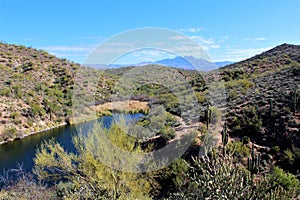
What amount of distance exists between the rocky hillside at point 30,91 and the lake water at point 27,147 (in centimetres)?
139

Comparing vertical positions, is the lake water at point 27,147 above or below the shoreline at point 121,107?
below

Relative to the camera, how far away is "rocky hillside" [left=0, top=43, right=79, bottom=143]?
25953 mm

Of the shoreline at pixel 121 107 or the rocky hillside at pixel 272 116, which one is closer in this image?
the rocky hillside at pixel 272 116

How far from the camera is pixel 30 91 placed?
31.3 metres

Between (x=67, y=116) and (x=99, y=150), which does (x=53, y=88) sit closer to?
(x=67, y=116)

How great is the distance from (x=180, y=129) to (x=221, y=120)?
110 inches

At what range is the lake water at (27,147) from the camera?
17541 mm

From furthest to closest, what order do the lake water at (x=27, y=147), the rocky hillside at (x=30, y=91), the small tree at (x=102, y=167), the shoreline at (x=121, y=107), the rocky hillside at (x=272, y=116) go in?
the shoreline at (x=121, y=107), the rocky hillside at (x=30, y=91), the lake water at (x=27, y=147), the rocky hillside at (x=272, y=116), the small tree at (x=102, y=167)

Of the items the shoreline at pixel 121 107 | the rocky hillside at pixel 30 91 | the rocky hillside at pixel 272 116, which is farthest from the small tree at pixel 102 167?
the shoreline at pixel 121 107

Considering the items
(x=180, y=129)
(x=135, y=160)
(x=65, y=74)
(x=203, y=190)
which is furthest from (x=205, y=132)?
(x=65, y=74)

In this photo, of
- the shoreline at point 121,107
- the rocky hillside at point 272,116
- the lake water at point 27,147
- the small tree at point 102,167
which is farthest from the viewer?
the shoreline at point 121,107

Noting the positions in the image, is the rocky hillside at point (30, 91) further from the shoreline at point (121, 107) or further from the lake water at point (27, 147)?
the shoreline at point (121, 107)

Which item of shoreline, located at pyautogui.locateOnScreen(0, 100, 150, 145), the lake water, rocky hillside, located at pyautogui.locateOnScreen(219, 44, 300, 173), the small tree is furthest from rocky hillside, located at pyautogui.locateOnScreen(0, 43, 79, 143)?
rocky hillside, located at pyautogui.locateOnScreen(219, 44, 300, 173)

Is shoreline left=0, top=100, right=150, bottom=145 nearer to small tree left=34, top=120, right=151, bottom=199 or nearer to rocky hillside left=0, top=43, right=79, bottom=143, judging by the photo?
rocky hillside left=0, top=43, right=79, bottom=143
